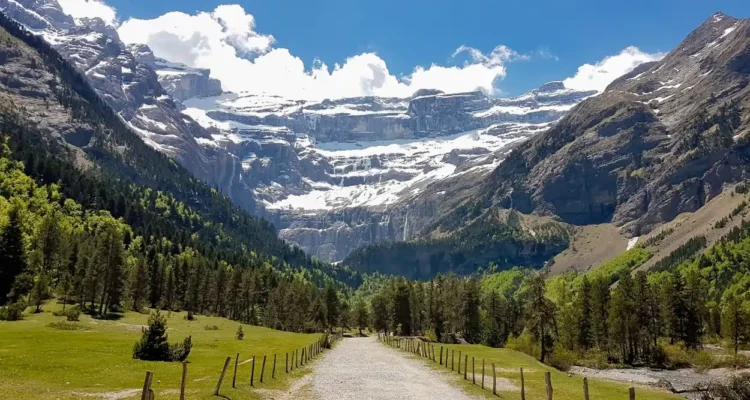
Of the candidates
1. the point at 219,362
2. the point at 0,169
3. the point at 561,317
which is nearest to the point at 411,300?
the point at 561,317

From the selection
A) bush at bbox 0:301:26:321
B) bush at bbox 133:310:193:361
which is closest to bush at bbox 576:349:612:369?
bush at bbox 133:310:193:361

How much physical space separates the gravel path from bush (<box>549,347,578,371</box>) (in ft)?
135

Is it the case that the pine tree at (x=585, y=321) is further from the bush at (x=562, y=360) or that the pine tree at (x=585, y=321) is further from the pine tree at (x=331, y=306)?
the pine tree at (x=331, y=306)

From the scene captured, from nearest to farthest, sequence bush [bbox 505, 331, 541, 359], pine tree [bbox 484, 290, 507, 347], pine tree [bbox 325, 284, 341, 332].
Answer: bush [bbox 505, 331, 541, 359] < pine tree [bbox 484, 290, 507, 347] < pine tree [bbox 325, 284, 341, 332]

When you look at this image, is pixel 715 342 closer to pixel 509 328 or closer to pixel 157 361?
pixel 509 328

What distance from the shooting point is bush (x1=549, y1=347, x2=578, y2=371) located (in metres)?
95.2

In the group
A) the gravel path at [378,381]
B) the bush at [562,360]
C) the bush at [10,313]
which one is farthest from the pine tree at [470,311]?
the bush at [10,313]

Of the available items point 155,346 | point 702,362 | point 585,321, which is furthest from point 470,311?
point 155,346

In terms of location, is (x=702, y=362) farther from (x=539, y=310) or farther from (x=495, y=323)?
(x=495, y=323)

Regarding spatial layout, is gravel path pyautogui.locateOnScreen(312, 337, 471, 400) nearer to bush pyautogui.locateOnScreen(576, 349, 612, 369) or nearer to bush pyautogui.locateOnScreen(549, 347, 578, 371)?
bush pyautogui.locateOnScreen(549, 347, 578, 371)

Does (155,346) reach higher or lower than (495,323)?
lower

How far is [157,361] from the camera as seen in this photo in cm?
5188

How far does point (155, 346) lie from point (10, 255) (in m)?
56.6

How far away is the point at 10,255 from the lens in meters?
91.4
